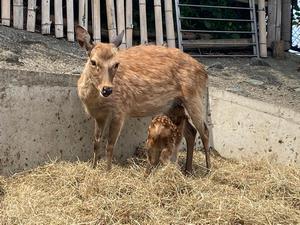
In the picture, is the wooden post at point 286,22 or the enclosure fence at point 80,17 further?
the wooden post at point 286,22

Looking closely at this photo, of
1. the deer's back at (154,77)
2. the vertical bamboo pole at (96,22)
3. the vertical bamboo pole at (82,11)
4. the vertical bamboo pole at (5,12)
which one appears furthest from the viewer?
the vertical bamboo pole at (96,22)

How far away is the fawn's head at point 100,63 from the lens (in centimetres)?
502

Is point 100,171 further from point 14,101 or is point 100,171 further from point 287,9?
point 287,9

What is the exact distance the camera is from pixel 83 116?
578cm

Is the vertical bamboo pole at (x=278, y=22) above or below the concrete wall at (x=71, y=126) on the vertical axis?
above

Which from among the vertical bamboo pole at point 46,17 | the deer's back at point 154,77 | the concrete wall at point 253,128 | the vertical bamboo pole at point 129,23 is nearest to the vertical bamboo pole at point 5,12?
the vertical bamboo pole at point 46,17

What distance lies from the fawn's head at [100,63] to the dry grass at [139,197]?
2.58 feet

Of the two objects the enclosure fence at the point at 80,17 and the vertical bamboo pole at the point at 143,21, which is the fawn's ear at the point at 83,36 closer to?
the enclosure fence at the point at 80,17

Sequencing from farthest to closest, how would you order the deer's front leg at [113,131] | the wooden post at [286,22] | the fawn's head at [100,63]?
the wooden post at [286,22] < the deer's front leg at [113,131] < the fawn's head at [100,63]

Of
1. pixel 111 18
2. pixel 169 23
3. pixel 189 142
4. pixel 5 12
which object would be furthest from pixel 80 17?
pixel 189 142

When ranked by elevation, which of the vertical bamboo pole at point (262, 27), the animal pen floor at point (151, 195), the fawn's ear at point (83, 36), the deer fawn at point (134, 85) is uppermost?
the vertical bamboo pole at point (262, 27)

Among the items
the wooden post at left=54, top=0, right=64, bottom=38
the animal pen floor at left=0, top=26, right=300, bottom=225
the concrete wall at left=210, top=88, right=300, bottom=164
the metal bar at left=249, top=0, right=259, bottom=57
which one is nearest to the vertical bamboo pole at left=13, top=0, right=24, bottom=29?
the wooden post at left=54, top=0, right=64, bottom=38

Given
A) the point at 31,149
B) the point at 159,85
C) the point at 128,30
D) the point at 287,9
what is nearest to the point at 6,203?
the point at 31,149

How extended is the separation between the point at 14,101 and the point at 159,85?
1543mm
